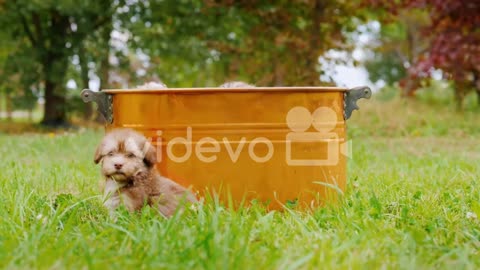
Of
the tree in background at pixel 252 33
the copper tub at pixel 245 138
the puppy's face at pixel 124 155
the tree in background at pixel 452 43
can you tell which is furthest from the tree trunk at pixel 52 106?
the puppy's face at pixel 124 155

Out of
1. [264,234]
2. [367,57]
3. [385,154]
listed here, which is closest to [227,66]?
[385,154]

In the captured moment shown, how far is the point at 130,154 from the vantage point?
3172 millimetres

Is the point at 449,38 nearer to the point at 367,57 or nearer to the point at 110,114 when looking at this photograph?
the point at 110,114

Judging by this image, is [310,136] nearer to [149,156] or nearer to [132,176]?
[149,156]

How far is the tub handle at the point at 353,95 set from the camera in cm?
372

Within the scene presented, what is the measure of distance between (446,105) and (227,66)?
5077mm

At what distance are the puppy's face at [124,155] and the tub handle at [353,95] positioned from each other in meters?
1.20

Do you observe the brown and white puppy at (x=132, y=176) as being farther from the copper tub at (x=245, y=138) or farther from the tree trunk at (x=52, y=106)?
the tree trunk at (x=52, y=106)

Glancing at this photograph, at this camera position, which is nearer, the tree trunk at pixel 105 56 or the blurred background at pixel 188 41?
the blurred background at pixel 188 41

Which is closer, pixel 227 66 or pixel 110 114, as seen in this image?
pixel 110 114

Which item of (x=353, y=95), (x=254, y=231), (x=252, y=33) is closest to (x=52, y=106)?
(x=252, y=33)

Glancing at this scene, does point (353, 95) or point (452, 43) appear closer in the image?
point (353, 95)

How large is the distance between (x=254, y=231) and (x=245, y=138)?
0.84 metres

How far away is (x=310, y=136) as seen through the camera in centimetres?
352
